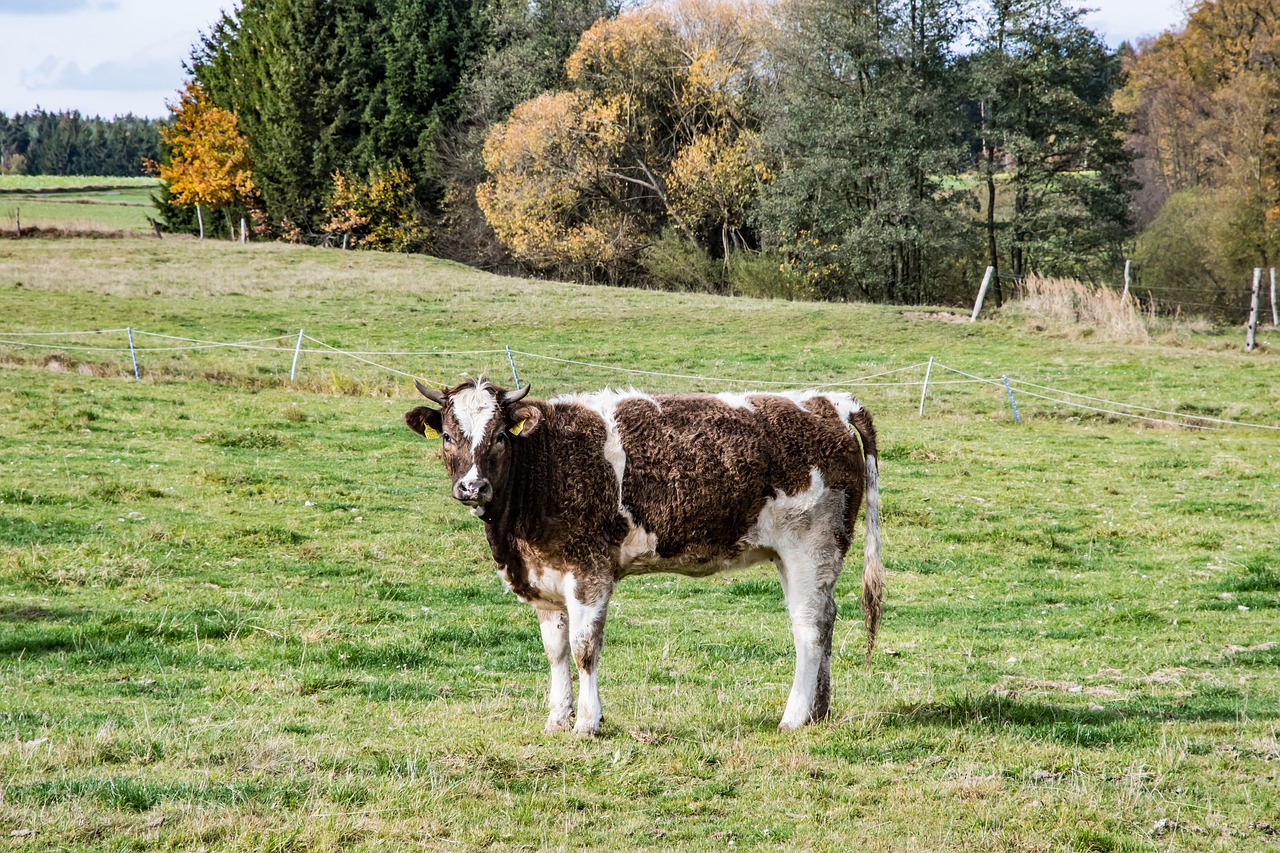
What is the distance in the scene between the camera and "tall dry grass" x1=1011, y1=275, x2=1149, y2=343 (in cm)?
3781

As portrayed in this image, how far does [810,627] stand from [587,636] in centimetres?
166

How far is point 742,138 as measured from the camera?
53.5 metres

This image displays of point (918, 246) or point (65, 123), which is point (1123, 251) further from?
point (65, 123)

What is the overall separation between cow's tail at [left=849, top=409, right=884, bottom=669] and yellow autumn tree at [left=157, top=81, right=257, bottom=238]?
68449 millimetres

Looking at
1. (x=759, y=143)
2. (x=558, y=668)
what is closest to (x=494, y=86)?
(x=759, y=143)

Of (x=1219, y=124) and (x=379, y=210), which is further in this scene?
(x=379, y=210)

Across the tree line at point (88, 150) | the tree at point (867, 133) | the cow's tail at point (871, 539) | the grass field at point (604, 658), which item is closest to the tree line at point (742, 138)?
the tree at point (867, 133)

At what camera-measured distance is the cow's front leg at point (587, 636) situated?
814 centimetres

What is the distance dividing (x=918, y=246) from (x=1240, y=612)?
39.0 meters

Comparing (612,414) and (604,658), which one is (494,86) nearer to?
(604,658)

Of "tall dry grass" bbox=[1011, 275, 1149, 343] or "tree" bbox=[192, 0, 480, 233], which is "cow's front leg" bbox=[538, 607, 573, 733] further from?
"tree" bbox=[192, 0, 480, 233]

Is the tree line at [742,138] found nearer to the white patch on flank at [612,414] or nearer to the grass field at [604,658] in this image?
the grass field at [604,658]

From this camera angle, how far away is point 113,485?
16.9 meters

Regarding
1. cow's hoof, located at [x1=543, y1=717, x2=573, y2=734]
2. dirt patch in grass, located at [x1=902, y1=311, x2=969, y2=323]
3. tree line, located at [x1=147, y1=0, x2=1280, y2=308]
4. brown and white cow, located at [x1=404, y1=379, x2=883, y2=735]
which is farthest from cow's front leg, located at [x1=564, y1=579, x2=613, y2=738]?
tree line, located at [x1=147, y1=0, x2=1280, y2=308]
